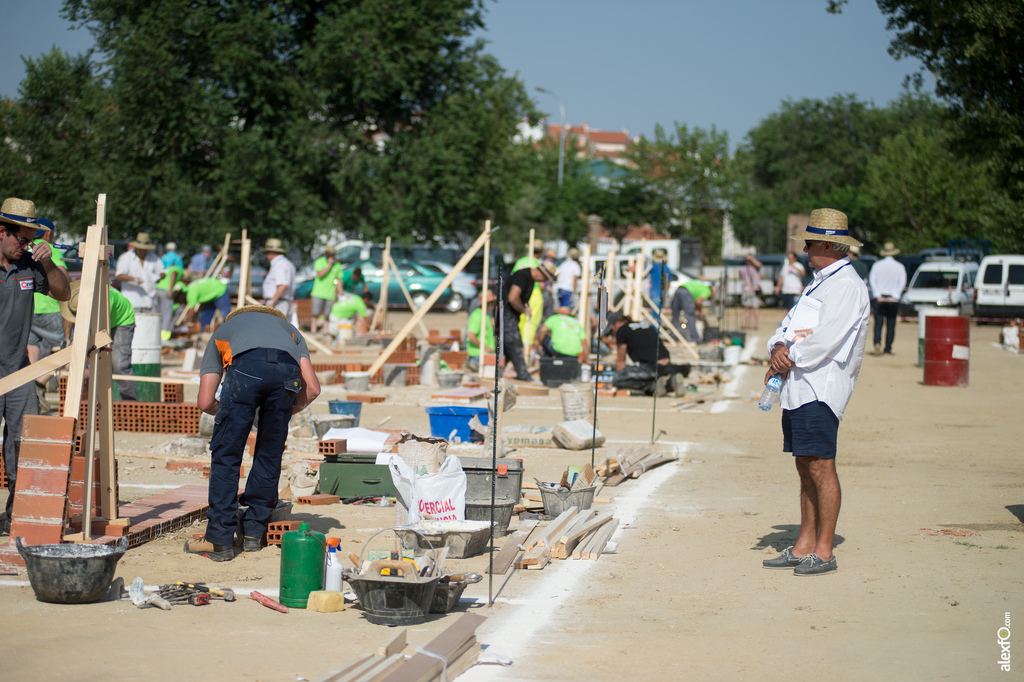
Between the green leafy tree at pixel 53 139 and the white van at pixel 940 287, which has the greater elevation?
the green leafy tree at pixel 53 139

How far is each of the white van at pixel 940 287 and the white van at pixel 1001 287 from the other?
1.26 metres

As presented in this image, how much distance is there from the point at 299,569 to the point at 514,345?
9197 mm

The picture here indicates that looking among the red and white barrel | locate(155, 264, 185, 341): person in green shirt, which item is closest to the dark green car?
locate(155, 264, 185, 341): person in green shirt

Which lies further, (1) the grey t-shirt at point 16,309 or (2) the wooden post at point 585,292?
(2) the wooden post at point 585,292

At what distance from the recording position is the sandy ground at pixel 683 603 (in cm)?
419

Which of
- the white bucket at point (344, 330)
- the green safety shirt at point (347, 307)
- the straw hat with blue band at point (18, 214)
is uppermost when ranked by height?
the straw hat with blue band at point (18, 214)

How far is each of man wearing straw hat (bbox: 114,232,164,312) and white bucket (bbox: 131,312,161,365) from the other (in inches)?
57.2

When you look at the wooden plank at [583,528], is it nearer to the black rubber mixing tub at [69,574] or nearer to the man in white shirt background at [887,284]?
the black rubber mixing tub at [69,574]

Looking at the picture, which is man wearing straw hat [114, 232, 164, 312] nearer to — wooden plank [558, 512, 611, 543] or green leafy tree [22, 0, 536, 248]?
wooden plank [558, 512, 611, 543]

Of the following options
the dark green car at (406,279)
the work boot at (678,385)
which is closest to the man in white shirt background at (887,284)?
the work boot at (678,385)

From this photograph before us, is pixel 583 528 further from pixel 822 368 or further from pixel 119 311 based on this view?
pixel 119 311

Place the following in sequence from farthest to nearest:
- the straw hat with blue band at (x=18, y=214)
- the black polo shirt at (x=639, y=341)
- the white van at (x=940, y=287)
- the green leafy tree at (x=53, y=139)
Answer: the green leafy tree at (x=53, y=139), the white van at (x=940, y=287), the black polo shirt at (x=639, y=341), the straw hat with blue band at (x=18, y=214)

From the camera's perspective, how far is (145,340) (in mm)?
11367

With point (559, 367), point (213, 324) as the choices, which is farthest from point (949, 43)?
point (213, 324)
